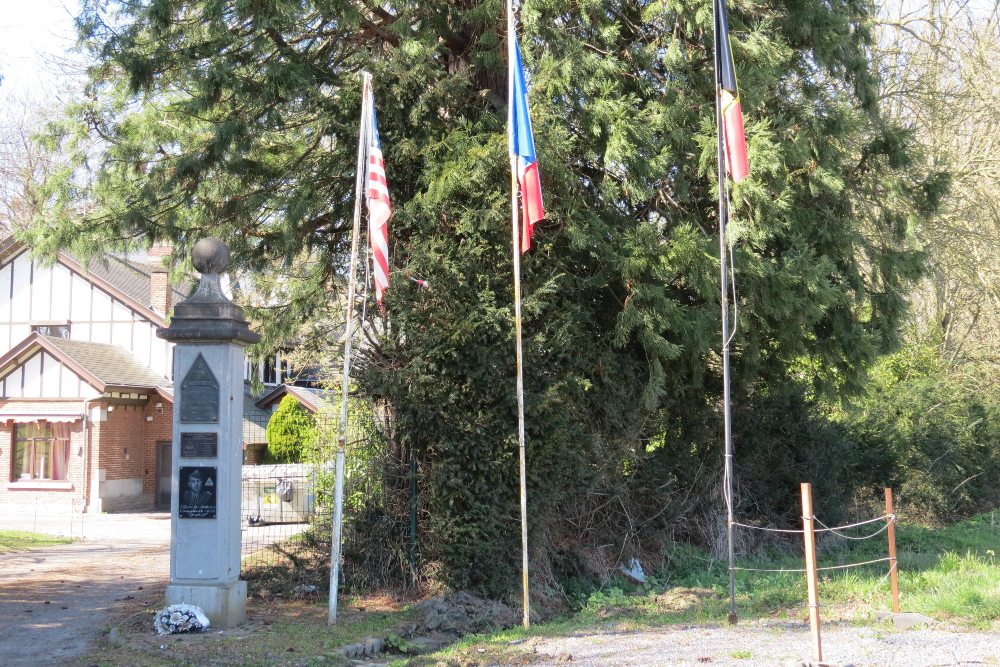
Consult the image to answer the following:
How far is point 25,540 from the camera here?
17375 millimetres

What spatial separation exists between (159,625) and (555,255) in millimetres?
6136

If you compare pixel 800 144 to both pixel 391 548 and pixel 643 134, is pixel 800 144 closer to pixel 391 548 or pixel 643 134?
pixel 643 134

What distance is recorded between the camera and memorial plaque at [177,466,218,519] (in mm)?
9320

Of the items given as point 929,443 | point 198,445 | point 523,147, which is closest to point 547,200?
point 523,147

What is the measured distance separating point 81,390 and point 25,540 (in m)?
11.2

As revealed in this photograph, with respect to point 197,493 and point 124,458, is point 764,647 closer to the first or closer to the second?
point 197,493

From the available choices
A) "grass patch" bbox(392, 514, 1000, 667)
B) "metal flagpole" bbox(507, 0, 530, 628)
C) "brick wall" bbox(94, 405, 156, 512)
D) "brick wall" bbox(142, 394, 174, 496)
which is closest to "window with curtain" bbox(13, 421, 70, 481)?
"brick wall" bbox(94, 405, 156, 512)

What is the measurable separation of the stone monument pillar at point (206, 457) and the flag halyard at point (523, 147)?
3.15 metres

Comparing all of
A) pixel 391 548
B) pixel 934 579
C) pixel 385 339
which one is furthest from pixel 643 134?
pixel 934 579

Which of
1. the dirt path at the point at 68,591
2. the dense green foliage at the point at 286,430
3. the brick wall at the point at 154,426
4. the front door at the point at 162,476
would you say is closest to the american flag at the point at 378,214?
the dirt path at the point at 68,591

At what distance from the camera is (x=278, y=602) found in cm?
1084

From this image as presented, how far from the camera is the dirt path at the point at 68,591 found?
850cm

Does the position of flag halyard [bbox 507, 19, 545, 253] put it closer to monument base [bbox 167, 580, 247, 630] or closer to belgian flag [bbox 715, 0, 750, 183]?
belgian flag [bbox 715, 0, 750, 183]

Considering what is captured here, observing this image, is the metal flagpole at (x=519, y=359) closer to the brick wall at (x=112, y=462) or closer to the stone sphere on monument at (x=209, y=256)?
the stone sphere on monument at (x=209, y=256)
